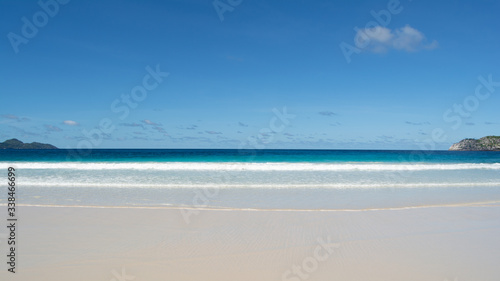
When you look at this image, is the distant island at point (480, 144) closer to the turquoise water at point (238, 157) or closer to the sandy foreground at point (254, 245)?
the turquoise water at point (238, 157)

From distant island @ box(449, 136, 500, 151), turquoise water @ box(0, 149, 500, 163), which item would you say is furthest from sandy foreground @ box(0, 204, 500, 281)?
distant island @ box(449, 136, 500, 151)

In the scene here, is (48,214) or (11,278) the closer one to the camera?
(11,278)

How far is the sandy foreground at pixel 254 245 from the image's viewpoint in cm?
433

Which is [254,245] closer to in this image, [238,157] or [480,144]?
[238,157]

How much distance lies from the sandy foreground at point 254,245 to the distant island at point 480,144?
101 metres

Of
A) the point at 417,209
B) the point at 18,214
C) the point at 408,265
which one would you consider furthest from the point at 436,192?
the point at 18,214

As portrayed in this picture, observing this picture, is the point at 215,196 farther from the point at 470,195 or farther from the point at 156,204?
the point at 470,195

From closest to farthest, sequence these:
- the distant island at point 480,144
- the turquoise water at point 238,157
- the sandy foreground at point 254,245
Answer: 1. the sandy foreground at point 254,245
2. the turquoise water at point 238,157
3. the distant island at point 480,144

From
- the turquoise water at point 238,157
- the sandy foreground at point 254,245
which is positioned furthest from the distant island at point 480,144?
the sandy foreground at point 254,245

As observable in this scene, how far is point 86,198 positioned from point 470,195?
1316cm

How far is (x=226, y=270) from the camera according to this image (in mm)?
4379

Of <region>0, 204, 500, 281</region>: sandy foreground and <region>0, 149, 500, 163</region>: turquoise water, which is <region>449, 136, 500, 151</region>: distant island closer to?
<region>0, 149, 500, 163</region>: turquoise water

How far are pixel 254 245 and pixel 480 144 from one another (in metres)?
108

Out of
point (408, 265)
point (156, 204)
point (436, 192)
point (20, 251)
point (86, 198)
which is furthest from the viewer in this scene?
point (436, 192)
